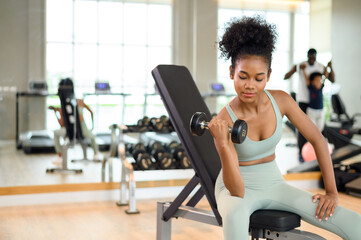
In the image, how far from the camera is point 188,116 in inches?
85.2

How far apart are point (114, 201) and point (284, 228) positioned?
7.57ft

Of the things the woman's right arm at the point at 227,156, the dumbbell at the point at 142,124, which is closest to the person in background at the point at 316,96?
the dumbbell at the point at 142,124

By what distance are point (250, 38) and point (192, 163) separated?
0.65 meters

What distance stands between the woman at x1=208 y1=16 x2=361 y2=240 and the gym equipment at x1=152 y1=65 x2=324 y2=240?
0.07m

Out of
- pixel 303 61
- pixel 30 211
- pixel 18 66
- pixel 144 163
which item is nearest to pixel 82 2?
pixel 18 66

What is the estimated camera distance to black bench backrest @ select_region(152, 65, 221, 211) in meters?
1.98

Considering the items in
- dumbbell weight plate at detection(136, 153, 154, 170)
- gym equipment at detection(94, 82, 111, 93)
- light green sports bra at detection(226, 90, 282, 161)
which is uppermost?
gym equipment at detection(94, 82, 111, 93)

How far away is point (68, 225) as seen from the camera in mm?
2975

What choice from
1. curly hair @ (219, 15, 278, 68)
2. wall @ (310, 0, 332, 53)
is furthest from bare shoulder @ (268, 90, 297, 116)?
wall @ (310, 0, 332, 53)

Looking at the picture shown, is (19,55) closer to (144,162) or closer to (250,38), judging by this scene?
(144,162)

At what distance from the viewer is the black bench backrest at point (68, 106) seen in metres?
3.95

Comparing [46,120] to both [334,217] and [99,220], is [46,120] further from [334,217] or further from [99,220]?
[334,217]

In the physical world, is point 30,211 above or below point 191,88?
below

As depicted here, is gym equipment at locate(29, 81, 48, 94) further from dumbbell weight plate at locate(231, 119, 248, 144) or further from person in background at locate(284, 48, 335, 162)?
dumbbell weight plate at locate(231, 119, 248, 144)
